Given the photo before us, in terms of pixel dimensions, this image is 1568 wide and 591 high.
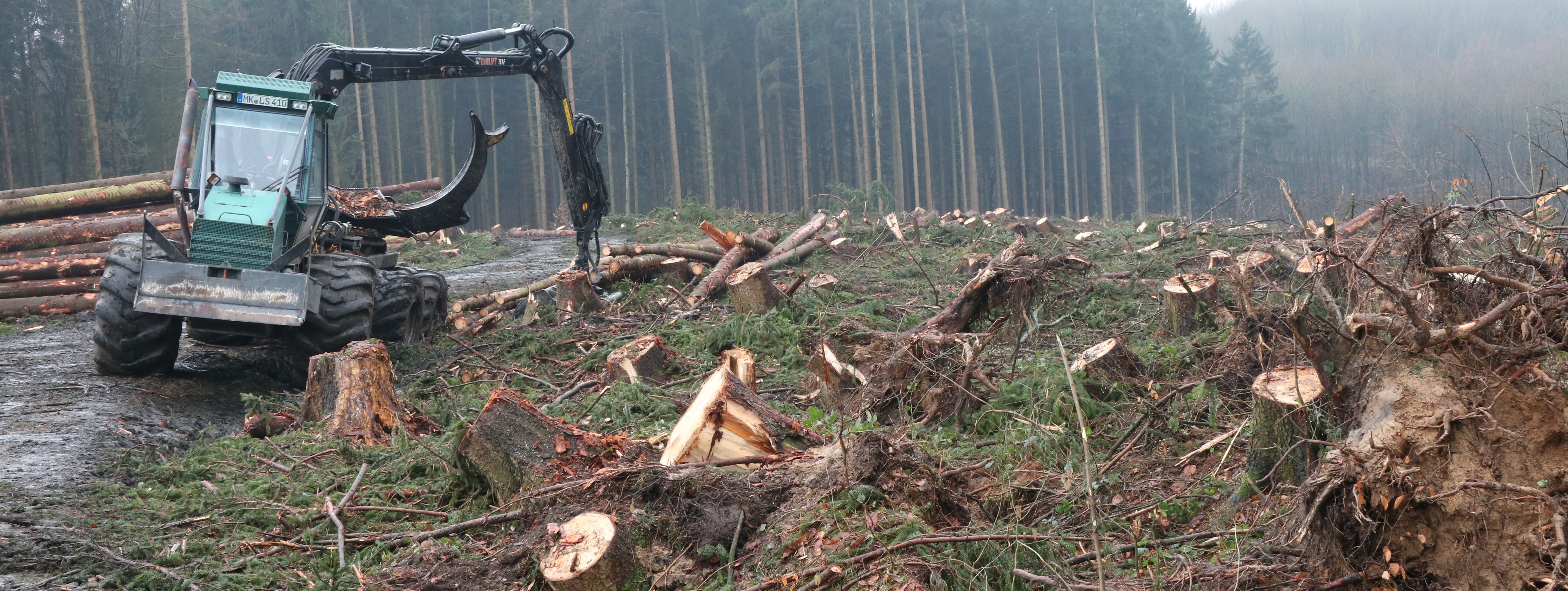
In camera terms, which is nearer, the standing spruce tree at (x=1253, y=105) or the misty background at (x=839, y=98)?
the misty background at (x=839, y=98)

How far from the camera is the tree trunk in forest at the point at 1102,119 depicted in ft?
135

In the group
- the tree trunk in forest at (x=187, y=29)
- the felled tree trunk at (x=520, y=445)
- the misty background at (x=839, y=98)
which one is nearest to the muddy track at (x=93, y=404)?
the felled tree trunk at (x=520, y=445)

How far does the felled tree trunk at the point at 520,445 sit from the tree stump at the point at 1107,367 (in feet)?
9.76

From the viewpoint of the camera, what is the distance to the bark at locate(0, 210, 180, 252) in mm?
13938

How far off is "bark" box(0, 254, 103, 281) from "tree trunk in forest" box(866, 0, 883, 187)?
86.5 ft

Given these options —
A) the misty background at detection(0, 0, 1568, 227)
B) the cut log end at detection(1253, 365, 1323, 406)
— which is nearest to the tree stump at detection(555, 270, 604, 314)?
the cut log end at detection(1253, 365, 1323, 406)

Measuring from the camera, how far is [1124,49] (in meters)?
44.6

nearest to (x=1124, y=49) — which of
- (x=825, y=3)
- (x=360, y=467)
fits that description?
(x=825, y=3)

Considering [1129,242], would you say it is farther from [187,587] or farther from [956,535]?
[187,587]

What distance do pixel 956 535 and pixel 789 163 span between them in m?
41.8

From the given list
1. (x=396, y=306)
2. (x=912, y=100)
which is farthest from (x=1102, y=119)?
(x=396, y=306)

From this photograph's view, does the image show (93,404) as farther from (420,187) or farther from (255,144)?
(420,187)

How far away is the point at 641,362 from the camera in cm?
770

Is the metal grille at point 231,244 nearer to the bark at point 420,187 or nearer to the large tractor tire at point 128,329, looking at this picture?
the large tractor tire at point 128,329
